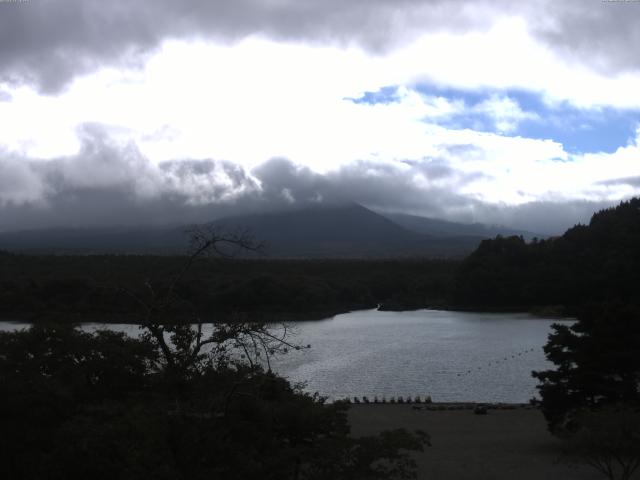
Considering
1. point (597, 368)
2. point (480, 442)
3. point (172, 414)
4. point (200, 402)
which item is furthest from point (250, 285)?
point (172, 414)

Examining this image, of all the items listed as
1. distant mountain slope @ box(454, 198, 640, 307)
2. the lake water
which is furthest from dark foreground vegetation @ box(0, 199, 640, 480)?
distant mountain slope @ box(454, 198, 640, 307)

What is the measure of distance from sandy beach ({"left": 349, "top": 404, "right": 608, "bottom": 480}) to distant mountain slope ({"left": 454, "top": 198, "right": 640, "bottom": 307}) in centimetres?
3731

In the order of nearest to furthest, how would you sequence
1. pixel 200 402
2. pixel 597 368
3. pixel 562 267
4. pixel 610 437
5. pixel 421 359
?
pixel 200 402 < pixel 610 437 < pixel 597 368 < pixel 421 359 < pixel 562 267

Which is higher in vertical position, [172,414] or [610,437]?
[172,414]

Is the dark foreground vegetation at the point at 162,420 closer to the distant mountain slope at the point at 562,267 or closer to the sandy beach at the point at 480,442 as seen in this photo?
the sandy beach at the point at 480,442

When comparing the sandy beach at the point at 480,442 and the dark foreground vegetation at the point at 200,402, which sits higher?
the dark foreground vegetation at the point at 200,402

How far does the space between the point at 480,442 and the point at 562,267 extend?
45272mm

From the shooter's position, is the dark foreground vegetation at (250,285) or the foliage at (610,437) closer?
the foliage at (610,437)

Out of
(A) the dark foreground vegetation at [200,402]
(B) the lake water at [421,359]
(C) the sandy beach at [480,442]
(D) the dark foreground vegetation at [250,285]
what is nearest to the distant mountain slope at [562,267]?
(D) the dark foreground vegetation at [250,285]

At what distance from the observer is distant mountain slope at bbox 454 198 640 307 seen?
175 feet

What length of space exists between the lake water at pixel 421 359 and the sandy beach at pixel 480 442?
3.23m

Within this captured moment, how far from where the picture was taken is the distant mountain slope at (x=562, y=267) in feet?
175

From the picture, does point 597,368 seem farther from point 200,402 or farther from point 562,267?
point 562,267

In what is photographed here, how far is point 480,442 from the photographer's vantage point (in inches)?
597
